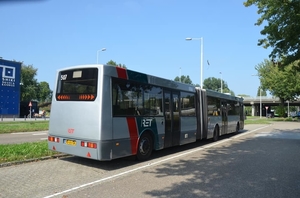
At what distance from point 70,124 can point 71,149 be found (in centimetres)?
73

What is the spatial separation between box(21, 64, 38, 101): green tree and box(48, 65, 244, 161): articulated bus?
216 ft

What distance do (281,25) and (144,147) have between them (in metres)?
9.62

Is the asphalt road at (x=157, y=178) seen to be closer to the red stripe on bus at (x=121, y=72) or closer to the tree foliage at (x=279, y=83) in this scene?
the red stripe on bus at (x=121, y=72)

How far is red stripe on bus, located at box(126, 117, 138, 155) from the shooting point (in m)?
8.32

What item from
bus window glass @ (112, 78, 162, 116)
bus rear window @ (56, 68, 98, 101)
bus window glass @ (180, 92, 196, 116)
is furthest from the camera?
bus window glass @ (180, 92, 196, 116)

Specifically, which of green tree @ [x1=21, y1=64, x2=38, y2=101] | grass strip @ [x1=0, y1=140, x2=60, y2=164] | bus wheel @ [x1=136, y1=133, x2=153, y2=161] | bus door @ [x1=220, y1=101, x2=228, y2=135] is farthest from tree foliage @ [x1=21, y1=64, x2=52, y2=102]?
bus wheel @ [x1=136, y1=133, x2=153, y2=161]

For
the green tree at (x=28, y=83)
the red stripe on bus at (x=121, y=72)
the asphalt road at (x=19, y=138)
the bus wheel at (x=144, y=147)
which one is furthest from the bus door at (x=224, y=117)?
the green tree at (x=28, y=83)

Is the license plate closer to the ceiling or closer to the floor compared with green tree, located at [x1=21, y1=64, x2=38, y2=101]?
closer to the floor

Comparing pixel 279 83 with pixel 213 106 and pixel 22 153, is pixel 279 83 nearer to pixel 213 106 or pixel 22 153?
pixel 213 106

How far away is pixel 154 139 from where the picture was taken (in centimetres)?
952

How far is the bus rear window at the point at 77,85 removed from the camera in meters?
7.75

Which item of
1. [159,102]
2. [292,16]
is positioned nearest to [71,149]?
[159,102]

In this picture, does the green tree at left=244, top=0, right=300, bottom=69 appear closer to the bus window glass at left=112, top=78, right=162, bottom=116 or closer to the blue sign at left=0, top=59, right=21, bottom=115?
the bus window glass at left=112, top=78, right=162, bottom=116

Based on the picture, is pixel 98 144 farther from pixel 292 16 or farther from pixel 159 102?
pixel 292 16
